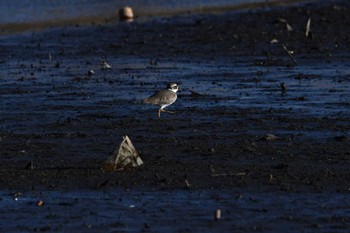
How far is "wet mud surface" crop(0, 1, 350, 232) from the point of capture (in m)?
10.1

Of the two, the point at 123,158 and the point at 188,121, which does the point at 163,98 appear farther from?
the point at 123,158

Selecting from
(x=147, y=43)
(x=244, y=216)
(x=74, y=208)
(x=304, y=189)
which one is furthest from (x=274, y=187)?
(x=147, y=43)

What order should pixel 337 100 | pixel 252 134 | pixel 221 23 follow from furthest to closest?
pixel 221 23, pixel 337 100, pixel 252 134

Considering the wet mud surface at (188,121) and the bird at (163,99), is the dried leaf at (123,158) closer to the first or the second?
the wet mud surface at (188,121)

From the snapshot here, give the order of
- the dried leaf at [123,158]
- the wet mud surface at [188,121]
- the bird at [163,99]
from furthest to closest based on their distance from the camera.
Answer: the bird at [163,99], the dried leaf at [123,158], the wet mud surface at [188,121]

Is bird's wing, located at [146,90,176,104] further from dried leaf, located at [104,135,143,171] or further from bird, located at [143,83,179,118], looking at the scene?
dried leaf, located at [104,135,143,171]

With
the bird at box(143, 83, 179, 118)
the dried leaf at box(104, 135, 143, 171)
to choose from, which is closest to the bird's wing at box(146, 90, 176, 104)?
the bird at box(143, 83, 179, 118)

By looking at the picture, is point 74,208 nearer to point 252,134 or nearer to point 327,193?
point 327,193

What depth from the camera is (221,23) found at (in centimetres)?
2625

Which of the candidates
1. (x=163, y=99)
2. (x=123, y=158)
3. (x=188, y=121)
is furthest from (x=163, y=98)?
(x=123, y=158)

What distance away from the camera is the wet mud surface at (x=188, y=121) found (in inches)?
400

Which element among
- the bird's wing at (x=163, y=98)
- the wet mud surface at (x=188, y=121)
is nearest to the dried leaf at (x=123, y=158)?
the wet mud surface at (x=188, y=121)

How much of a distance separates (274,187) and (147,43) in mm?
13136

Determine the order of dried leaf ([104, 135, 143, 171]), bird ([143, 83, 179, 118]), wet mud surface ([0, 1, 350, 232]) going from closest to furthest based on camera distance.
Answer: wet mud surface ([0, 1, 350, 232]) < dried leaf ([104, 135, 143, 171]) < bird ([143, 83, 179, 118])
